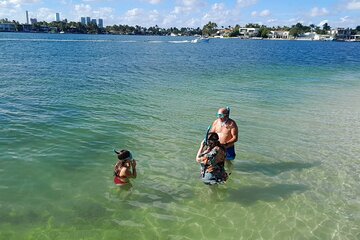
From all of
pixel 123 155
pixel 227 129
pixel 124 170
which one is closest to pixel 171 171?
pixel 124 170

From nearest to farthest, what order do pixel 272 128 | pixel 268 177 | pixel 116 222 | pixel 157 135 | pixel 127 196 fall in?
pixel 116 222 → pixel 127 196 → pixel 268 177 → pixel 157 135 → pixel 272 128

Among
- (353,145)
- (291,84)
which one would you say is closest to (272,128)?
(353,145)

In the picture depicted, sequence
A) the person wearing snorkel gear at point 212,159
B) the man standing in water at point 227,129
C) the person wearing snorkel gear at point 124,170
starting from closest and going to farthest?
the person wearing snorkel gear at point 212,159
the person wearing snorkel gear at point 124,170
the man standing in water at point 227,129

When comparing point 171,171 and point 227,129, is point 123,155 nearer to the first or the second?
point 171,171

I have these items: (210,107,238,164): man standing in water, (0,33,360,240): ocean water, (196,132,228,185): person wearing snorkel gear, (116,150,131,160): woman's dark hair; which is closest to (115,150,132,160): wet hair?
(116,150,131,160): woman's dark hair

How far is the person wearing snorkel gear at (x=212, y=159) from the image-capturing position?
760 cm

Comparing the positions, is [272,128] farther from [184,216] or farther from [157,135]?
[184,216]

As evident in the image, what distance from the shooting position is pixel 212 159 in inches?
302

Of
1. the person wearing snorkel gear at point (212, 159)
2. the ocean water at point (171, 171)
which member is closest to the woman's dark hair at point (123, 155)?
the ocean water at point (171, 171)

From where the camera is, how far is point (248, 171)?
32.8 ft

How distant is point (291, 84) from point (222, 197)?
2230 cm

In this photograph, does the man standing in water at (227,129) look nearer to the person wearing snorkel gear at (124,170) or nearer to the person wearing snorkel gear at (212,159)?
the person wearing snorkel gear at (212,159)

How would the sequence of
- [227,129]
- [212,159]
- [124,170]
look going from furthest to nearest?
[227,129] → [124,170] → [212,159]

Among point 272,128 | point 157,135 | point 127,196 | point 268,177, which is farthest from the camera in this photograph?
point 272,128
